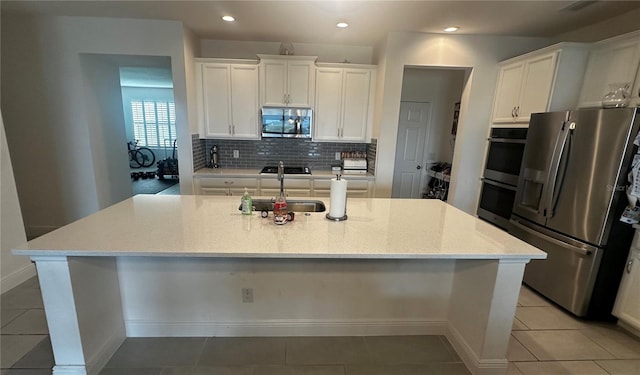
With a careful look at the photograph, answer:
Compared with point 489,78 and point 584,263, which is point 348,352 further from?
point 489,78

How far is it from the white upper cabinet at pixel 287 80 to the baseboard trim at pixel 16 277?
296 cm

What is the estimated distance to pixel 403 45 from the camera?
3.33 meters

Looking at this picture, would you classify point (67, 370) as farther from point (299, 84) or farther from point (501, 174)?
point (501, 174)

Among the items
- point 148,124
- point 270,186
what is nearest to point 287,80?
point 270,186

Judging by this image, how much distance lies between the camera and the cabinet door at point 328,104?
374 cm

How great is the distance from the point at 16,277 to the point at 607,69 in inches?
219

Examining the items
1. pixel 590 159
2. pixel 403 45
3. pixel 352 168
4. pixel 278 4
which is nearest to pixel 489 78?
pixel 403 45

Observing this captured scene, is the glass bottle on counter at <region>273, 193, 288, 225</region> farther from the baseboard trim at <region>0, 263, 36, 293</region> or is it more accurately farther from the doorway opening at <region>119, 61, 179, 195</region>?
the doorway opening at <region>119, 61, 179, 195</region>

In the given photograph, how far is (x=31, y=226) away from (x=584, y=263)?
19.3ft

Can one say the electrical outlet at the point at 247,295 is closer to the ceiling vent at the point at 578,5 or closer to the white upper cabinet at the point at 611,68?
the white upper cabinet at the point at 611,68

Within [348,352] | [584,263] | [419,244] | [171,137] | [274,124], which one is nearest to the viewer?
[419,244]

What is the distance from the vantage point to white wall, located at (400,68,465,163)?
4453mm

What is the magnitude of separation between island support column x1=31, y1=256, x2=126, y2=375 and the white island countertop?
0.17 metres

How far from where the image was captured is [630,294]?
6.78 feet
